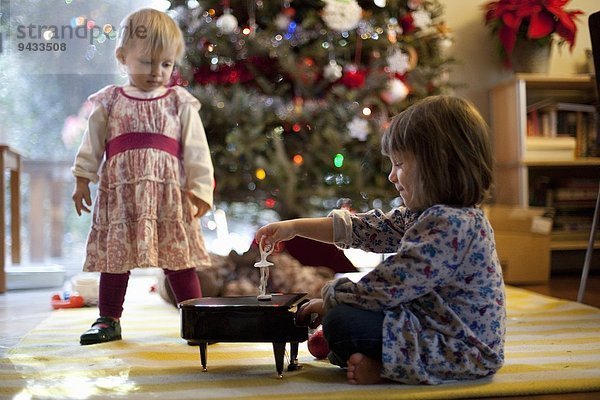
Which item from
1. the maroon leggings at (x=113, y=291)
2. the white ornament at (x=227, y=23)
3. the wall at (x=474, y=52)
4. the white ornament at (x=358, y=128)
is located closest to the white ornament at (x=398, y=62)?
the white ornament at (x=358, y=128)

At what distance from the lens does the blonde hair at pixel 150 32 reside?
193 cm

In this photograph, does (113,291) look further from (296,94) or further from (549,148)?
(549,148)

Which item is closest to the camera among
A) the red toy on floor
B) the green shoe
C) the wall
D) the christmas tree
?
the green shoe

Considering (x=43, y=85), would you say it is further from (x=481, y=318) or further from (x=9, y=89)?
(x=481, y=318)

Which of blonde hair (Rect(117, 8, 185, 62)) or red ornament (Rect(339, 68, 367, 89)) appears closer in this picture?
blonde hair (Rect(117, 8, 185, 62))

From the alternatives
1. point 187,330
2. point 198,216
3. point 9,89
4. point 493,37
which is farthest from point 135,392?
point 493,37

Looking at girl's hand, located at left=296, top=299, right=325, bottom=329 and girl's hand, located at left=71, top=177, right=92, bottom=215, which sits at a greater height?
girl's hand, located at left=71, top=177, right=92, bottom=215

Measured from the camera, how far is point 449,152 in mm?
1340

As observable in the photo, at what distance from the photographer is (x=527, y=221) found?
3240mm

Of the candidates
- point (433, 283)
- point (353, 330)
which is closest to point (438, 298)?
point (433, 283)

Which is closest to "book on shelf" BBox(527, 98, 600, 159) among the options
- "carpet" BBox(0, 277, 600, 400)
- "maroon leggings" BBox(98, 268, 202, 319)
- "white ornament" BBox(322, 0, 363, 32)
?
"white ornament" BBox(322, 0, 363, 32)

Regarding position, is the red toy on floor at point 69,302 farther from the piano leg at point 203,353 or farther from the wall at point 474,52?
the wall at point 474,52

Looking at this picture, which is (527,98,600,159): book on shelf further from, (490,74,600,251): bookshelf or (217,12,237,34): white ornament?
(217,12,237,34): white ornament

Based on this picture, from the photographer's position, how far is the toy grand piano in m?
1.38
